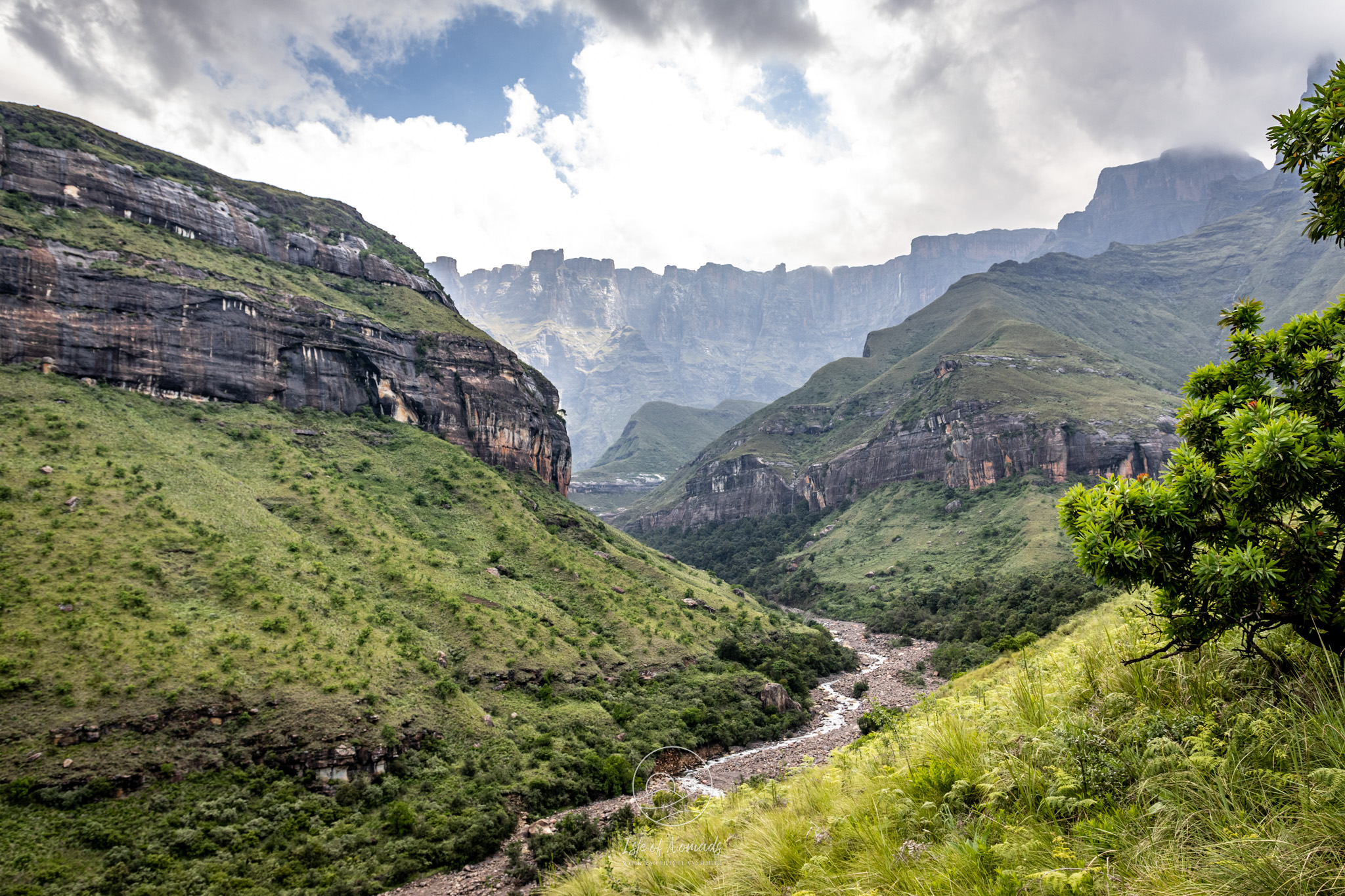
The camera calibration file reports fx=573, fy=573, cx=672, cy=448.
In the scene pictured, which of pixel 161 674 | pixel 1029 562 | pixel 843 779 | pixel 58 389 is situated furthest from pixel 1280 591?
pixel 1029 562

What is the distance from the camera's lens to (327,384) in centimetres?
6856

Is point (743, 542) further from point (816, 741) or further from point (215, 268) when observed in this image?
point (215, 268)

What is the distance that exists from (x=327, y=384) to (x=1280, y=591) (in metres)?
79.3

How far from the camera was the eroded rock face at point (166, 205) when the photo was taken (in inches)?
2228

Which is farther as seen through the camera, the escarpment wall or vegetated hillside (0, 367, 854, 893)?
the escarpment wall

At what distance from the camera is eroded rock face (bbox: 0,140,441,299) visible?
56594 mm

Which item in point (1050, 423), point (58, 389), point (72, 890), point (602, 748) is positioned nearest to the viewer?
point (72, 890)

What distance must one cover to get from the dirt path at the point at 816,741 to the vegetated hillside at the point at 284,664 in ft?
4.30

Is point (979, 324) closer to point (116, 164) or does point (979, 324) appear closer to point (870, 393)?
point (870, 393)

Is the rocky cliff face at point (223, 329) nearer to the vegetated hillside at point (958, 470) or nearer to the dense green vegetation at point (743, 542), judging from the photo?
the vegetated hillside at point (958, 470)

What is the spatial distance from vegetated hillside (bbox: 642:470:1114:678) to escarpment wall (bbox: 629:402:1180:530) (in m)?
3.81

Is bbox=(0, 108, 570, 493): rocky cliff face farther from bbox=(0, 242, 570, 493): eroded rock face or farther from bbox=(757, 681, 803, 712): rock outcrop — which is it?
bbox=(757, 681, 803, 712): rock outcrop

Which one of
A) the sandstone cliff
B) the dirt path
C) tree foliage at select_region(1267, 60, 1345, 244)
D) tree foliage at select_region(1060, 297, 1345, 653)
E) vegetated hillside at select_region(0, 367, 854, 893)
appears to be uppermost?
the sandstone cliff

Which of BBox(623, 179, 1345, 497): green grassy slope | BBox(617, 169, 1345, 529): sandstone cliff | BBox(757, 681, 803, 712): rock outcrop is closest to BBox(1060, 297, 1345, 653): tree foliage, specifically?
BBox(757, 681, 803, 712): rock outcrop
